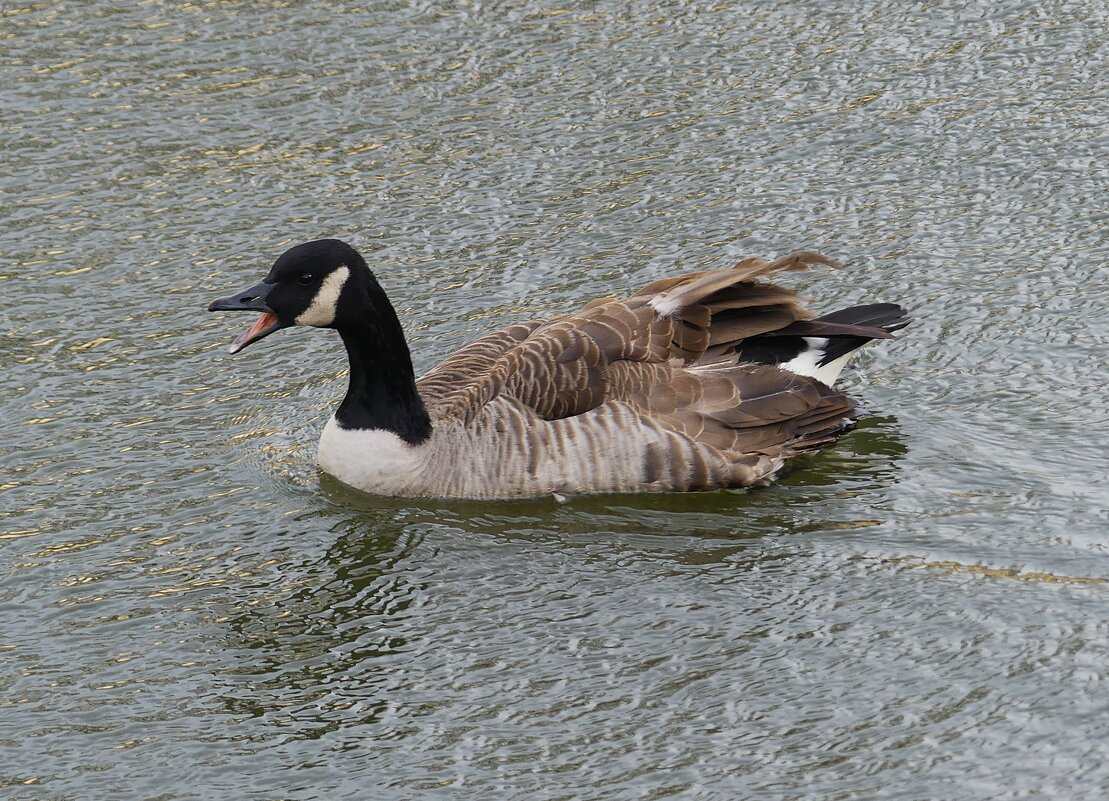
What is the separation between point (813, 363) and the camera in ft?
30.6

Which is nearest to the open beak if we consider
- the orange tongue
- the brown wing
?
the orange tongue

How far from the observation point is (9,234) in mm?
11547

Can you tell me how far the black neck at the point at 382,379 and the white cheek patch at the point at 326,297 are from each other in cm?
17

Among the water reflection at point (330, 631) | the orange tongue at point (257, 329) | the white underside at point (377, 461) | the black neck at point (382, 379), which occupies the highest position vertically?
the orange tongue at point (257, 329)

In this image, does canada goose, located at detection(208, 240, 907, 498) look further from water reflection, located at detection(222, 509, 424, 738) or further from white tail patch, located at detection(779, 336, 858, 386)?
water reflection, located at detection(222, 509, 424, 738)

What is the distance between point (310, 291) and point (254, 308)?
302 mm

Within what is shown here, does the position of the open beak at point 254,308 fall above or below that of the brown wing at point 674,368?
above

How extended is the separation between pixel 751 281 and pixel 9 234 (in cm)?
533

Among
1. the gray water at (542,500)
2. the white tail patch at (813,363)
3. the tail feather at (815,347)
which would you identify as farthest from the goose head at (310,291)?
the white tail patch at (813,363)

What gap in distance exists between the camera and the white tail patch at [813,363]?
9.34 metres

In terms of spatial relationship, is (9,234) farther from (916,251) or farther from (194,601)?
(916,251)

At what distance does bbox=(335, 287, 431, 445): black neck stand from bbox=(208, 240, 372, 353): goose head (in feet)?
0.29

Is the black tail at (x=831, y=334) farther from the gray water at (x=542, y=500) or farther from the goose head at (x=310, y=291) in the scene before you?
the goose head at (x=310, y=291)

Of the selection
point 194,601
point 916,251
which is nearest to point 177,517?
point 194,601
